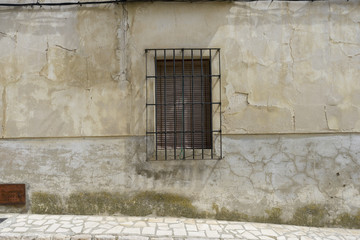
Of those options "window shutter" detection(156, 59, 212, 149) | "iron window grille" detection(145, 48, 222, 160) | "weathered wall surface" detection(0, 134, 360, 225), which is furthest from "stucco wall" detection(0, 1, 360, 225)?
"window shutter" detection(156, 59, 212, 149)

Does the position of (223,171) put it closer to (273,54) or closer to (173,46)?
(273,54)

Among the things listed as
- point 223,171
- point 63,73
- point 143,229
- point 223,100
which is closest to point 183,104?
point 223,100

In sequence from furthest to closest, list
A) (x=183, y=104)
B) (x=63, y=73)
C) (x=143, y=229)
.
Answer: (x=63, y=73)
(x=183, y=104)
(x=143, y=229)

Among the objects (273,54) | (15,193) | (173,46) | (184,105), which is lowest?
(15,193)

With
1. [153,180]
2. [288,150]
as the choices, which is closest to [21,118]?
[153,180]

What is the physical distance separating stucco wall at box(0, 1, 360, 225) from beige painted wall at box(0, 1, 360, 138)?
0.02 metres

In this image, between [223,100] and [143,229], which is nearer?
[143,229]

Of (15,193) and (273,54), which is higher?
(273,54)

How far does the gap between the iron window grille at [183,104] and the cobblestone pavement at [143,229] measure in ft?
3.08

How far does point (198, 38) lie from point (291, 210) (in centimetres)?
292

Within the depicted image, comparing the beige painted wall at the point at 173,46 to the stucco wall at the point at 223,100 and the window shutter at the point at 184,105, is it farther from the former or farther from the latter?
the window shutter at the point at 184,105

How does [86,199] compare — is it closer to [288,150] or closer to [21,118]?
[21,118]

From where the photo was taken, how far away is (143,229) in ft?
10.4

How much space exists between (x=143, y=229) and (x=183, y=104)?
180 cm
